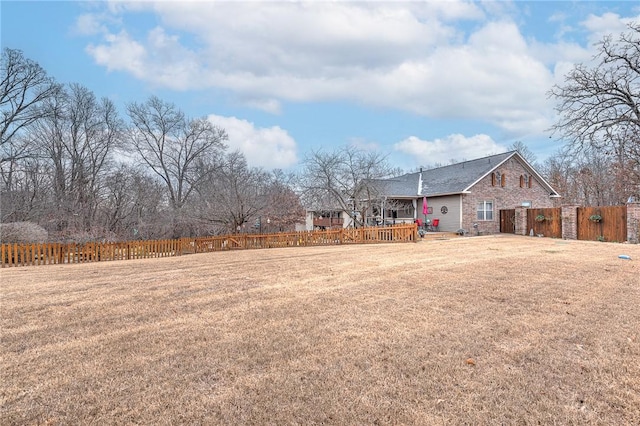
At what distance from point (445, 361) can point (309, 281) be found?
3.79 meters

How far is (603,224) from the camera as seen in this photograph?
15.9 metres

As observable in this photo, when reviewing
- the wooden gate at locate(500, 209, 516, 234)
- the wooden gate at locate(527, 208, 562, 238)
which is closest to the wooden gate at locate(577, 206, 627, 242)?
the wooden gate at locate(527, 208, 562, 238)

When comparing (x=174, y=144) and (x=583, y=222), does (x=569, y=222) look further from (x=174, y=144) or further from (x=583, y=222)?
(x=174, y=144)

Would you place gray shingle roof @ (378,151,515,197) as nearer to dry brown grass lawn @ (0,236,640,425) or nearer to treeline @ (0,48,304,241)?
treeline @ (0,48,304,241)

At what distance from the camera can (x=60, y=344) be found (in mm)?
3512

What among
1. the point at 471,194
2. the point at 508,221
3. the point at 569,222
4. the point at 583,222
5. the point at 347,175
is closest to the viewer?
the point at 583,222

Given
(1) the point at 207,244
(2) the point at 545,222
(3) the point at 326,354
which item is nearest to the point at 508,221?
(2) the point at 545,222

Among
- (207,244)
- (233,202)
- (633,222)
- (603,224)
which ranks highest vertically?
(233,202)

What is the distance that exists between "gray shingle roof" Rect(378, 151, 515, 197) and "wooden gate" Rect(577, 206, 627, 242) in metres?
6.16

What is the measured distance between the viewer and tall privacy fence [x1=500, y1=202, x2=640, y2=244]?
14836 millimetres

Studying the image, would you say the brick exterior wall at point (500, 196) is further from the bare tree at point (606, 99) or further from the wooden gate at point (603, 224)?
the bare tree at point (606, 99)

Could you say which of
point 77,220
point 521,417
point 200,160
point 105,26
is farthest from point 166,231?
point 521,417

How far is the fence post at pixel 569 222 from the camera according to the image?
55.4 ft

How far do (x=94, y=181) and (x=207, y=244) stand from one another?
464 inches
